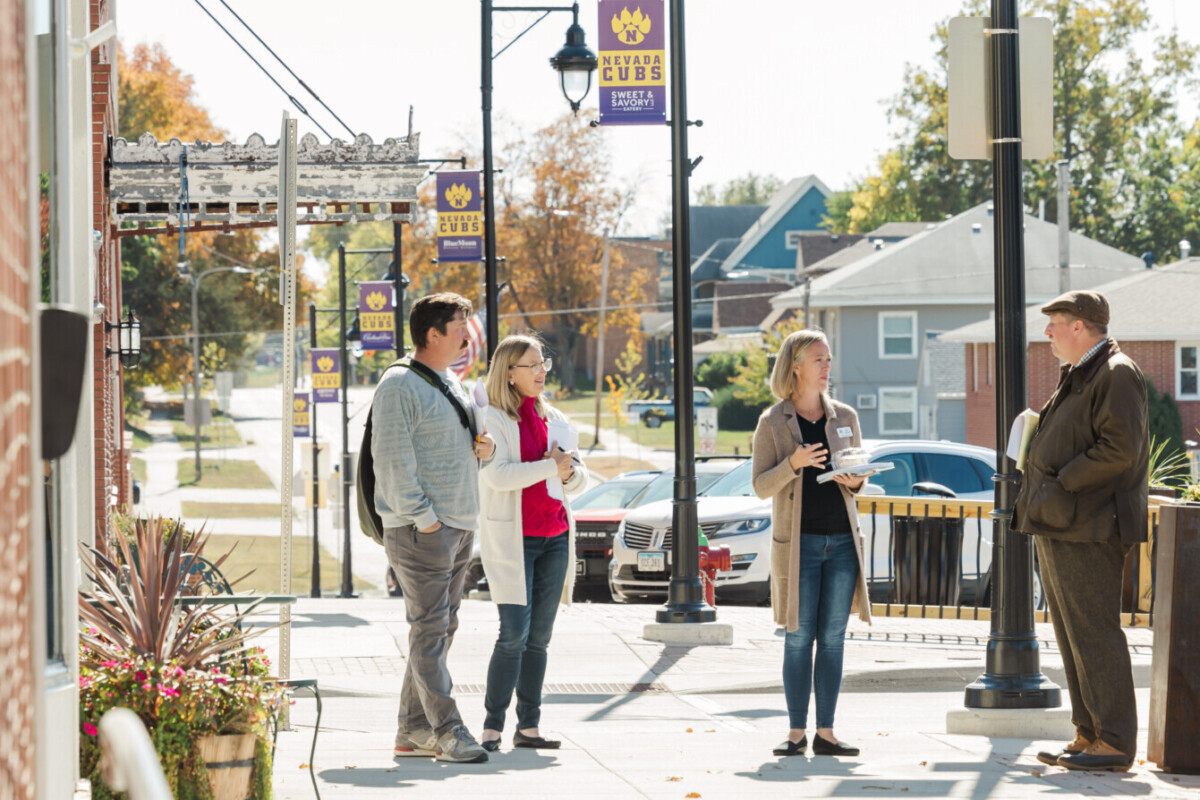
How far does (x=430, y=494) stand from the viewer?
21.9 ft

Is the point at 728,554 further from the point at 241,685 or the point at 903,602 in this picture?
the point at 241,685

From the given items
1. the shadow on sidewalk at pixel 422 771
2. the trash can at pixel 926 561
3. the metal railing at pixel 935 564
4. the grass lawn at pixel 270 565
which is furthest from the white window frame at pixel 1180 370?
the shadow on sidewalk at pixel 422 771

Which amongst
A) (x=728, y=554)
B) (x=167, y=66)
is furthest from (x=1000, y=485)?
(x=167, y=66)

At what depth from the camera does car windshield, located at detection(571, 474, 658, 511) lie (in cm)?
1855

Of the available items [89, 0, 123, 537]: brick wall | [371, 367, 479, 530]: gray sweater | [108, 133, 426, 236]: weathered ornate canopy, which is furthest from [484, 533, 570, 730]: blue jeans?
[108, 133, 426, 236]: weathered ornate canopy

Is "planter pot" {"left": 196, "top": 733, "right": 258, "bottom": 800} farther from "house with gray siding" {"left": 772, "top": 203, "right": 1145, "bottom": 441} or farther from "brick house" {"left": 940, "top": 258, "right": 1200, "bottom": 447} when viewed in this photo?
"house with gray siding" {"left": 772, "top": 203, "right": 1145, "bottom": 441}

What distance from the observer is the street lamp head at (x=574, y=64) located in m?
16.2

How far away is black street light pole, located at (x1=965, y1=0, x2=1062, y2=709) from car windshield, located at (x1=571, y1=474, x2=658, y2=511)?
35.6 ft

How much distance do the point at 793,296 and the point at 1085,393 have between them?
2074 inches

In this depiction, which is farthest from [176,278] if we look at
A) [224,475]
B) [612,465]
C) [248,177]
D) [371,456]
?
[371,456]

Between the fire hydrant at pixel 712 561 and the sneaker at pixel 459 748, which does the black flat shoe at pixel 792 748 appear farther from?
the fire hydrant at pixel 712 561

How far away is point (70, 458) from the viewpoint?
4051 millimetres

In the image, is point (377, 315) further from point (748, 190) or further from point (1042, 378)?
point (748, 190)

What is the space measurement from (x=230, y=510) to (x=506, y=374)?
41405 millimetres
